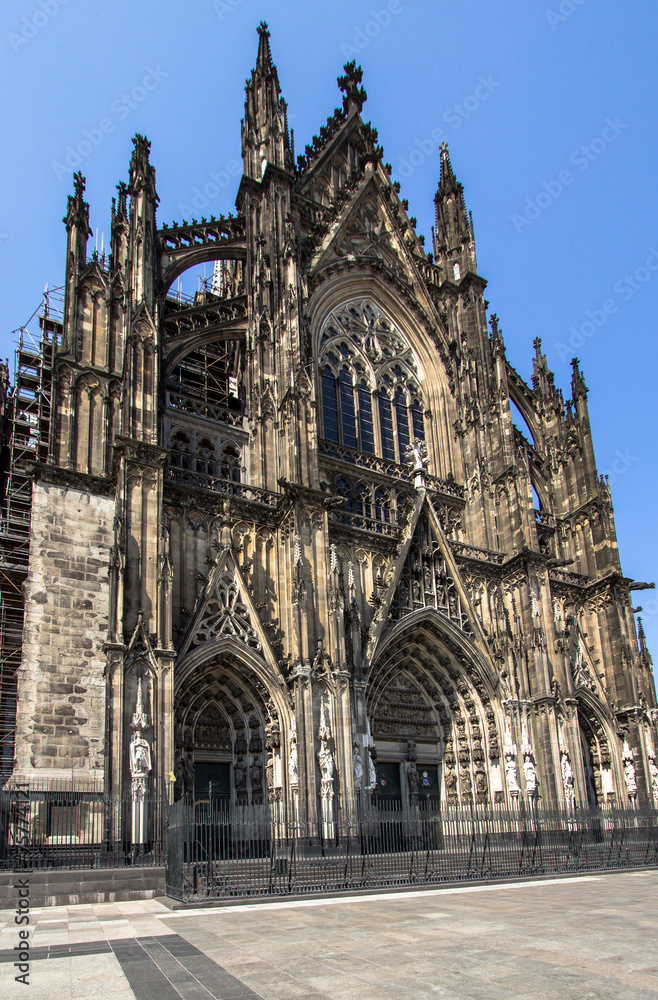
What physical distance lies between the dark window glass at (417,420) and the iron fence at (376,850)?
1268cm

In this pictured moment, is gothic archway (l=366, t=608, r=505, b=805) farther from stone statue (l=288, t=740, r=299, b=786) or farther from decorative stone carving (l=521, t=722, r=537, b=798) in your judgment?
stone statue (l=288, t=740, r=299, b=786)

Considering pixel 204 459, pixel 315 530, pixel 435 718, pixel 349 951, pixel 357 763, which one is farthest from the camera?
pixel 435 718

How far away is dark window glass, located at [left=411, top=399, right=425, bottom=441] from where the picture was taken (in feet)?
95.3

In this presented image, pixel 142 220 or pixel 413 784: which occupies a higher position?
pixel 142 220

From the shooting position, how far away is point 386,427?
28172mm

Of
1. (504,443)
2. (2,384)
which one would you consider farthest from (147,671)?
(2,384)

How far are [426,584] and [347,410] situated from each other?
688 centimetres

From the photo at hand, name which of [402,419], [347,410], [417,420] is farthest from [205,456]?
[417,420]

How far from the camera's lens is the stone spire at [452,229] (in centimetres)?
3256

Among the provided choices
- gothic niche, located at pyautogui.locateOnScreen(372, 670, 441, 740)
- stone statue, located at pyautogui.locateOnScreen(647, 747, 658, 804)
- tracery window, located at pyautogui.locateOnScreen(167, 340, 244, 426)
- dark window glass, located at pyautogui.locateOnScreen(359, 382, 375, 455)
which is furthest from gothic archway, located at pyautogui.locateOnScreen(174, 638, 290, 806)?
stone statue, located at pyautogui.locateOnScreen(647, 747, 658, 804)

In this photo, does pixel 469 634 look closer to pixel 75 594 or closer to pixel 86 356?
→ pixel 75 594

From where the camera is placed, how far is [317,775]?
18500 millimetres

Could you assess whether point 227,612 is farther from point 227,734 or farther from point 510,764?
point 510,764

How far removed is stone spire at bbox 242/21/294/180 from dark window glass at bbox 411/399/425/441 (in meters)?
9.21
